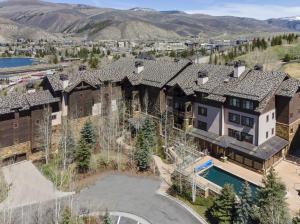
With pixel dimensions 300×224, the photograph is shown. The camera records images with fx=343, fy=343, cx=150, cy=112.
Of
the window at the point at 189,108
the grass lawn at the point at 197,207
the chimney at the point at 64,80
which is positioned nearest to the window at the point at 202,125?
the window at the point at 189,108

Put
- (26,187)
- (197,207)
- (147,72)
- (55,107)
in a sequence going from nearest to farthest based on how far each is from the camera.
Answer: (197,207) → (26,187) → (55,107) → (147,72)

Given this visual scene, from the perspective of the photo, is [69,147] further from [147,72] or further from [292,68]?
[292,68]

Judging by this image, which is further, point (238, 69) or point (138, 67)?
point (138, 67)

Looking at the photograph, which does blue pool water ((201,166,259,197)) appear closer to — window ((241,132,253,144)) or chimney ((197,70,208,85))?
window ((241,132,253,144))

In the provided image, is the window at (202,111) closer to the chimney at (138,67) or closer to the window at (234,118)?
the window at (234,118)

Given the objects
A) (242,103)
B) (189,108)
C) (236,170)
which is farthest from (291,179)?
(189,108)

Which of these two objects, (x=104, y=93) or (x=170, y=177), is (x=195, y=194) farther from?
(x=104, y=93)

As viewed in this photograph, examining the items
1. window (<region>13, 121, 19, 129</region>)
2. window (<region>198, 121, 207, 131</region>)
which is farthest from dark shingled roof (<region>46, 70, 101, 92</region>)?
window (<region>198, 121, 207, 131</region>)

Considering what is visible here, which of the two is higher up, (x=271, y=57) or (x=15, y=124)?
(x=271, y=57)
